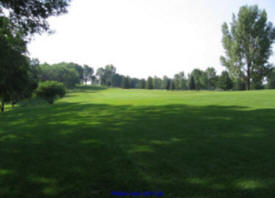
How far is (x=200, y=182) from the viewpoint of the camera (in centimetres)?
340

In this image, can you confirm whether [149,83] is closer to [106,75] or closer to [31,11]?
[106,75]

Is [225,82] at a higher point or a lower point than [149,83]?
lower

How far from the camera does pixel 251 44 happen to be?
36969 mm

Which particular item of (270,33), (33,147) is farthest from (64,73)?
(33,147)

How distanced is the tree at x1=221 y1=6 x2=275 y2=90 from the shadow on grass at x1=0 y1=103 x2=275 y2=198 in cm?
3549

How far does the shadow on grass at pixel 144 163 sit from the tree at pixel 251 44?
35.5 metres

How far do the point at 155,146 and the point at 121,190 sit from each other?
7.58ft

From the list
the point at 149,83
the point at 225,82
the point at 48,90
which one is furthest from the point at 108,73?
the point at 48,90

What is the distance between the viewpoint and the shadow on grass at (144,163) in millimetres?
3264

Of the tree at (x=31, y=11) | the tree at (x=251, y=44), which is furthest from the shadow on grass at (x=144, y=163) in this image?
the tree at (x=251, y=44)

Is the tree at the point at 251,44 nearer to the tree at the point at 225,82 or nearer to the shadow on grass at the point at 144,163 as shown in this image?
the shadow on grass at the point at 144,163

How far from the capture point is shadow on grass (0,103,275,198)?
3264mm

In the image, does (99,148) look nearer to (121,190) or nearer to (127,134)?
(127,134)

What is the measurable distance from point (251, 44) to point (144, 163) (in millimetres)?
42001
